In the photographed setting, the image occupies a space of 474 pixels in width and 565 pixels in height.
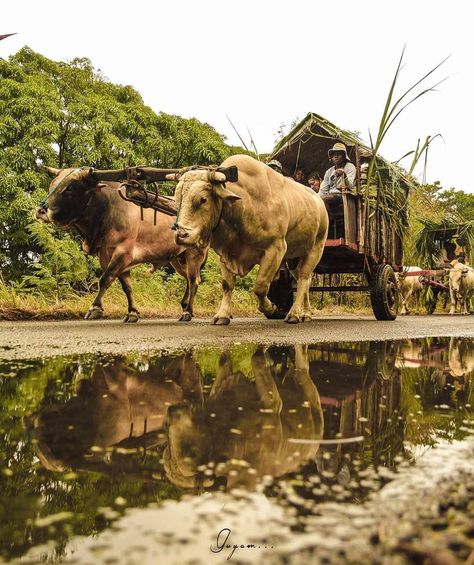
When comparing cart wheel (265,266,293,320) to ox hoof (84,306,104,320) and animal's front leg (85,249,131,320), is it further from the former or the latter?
ox hoof (84,306,104,320)

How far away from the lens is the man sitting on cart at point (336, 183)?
24.4 ft

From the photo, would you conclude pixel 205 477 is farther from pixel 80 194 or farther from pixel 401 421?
pixel 80 194

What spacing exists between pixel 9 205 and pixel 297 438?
12.7 metres

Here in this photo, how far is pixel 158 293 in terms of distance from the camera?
1053cm

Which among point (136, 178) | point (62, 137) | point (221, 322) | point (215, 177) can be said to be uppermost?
point (62, 137)

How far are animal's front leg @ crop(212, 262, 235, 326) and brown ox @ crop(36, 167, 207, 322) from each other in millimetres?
630

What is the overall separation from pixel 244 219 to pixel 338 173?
2907mm

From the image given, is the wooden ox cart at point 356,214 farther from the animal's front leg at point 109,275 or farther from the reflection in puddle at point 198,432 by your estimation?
the reflection in puddle at point 198,432

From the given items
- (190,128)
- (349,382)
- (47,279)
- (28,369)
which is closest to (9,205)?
(47,279)

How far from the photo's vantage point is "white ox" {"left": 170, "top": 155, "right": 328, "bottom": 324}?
4.89 m

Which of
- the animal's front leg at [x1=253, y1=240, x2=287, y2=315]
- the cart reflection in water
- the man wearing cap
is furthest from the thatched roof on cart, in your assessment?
the cart reflection in water

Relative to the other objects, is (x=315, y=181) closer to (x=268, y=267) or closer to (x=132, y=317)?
(x=268, y=267)

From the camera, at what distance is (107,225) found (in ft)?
21.7

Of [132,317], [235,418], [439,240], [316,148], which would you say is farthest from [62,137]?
[235,418]
